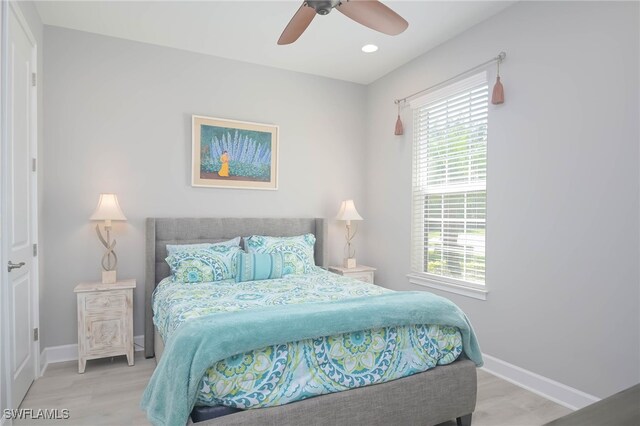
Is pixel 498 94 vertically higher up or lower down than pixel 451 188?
higher up

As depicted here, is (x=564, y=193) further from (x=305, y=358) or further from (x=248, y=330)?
(x=248, y=330)

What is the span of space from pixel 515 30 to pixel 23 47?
3.54 m

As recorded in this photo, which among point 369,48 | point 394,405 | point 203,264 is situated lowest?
point 394,405

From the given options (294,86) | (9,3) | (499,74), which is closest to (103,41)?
(9,3)

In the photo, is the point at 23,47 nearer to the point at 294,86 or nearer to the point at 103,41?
the point at 103,41

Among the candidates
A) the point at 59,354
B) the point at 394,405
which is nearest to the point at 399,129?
the point at 394,405

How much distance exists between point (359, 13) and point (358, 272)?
2722 millimetres

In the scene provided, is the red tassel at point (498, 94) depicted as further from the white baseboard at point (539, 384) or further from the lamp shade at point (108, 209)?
the lamp shade at point (108, 209)

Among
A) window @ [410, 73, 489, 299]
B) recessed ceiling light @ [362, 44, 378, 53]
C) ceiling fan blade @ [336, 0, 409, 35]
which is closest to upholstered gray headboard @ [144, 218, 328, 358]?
window @ [410, 73, 489, 299]

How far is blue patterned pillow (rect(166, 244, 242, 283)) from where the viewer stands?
311cm

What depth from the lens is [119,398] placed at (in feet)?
8.31

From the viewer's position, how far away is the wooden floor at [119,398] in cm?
228

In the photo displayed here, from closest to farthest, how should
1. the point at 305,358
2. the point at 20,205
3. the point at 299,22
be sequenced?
the point at 305,358
the point at 299,22
the point at 20,205

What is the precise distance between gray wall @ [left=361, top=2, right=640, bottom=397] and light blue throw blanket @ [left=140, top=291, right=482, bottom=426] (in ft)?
2.89
